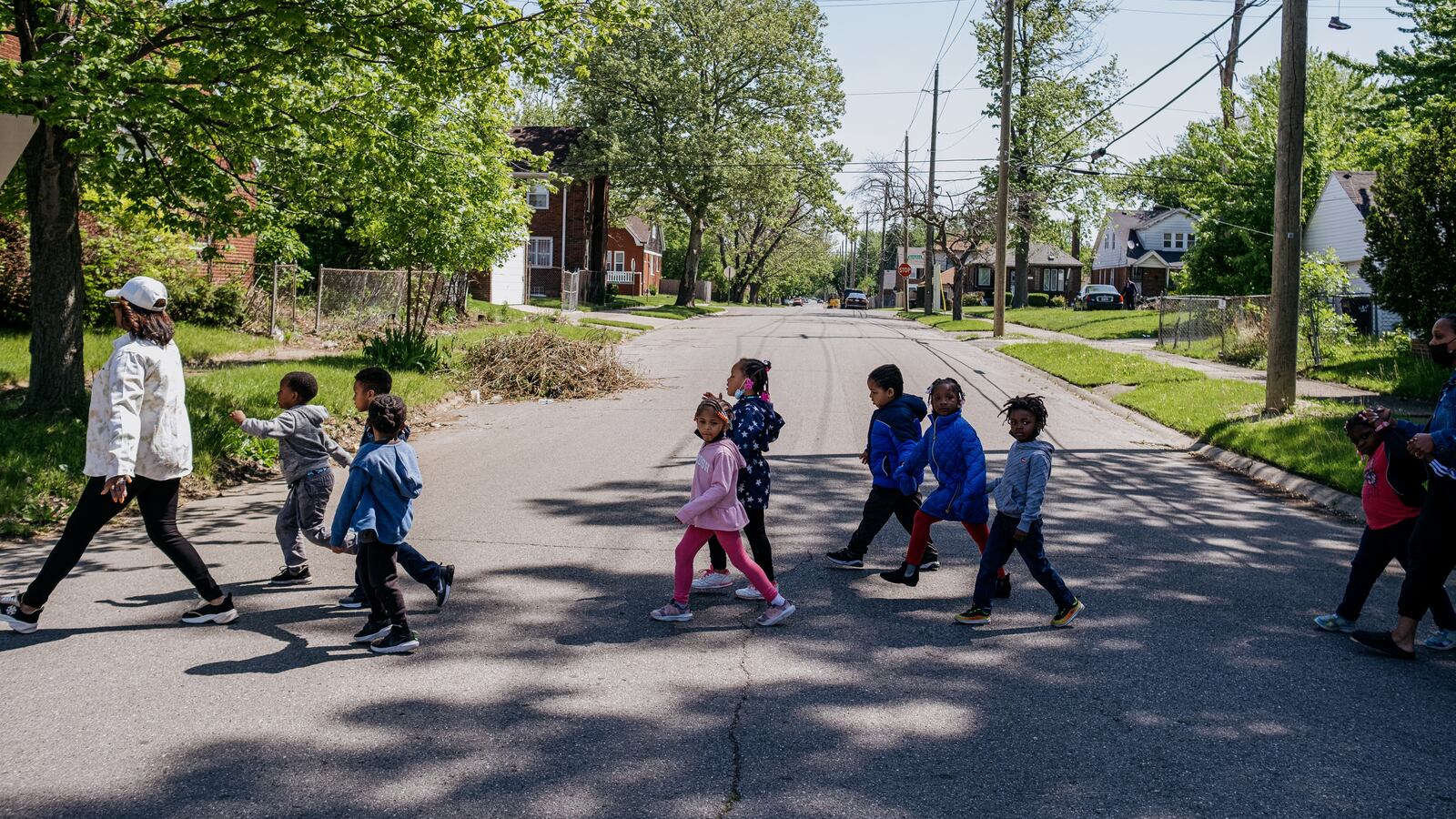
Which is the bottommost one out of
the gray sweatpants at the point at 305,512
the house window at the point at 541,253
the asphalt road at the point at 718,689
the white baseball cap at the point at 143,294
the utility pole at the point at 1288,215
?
the asphalt road at the point at 718,689

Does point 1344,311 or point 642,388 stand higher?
point 1344,311

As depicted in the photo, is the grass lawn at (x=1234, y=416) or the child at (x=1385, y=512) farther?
the grass lawn at (x=1234, y=416)

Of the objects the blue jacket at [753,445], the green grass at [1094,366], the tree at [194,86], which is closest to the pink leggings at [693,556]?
the blue jacket at [753,445]

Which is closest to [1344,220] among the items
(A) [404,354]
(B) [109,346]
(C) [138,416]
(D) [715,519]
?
(A) [404,354]

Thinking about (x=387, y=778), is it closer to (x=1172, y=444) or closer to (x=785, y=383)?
(x=1172, y=444)

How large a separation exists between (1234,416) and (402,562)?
11249 millimetres

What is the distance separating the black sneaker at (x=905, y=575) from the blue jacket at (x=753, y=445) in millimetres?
995

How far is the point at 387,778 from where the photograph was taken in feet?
13.3

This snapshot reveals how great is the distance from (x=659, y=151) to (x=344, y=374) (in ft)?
116

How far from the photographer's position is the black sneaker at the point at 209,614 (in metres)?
5.92

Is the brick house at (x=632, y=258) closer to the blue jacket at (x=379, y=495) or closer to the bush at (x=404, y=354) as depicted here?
the bush at (x=404, y=354)

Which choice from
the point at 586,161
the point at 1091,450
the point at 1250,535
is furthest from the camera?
the point at 586,161

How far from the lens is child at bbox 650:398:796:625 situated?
19.8 ft

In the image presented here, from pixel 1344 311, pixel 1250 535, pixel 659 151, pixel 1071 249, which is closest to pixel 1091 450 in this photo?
pixel 1250 535
